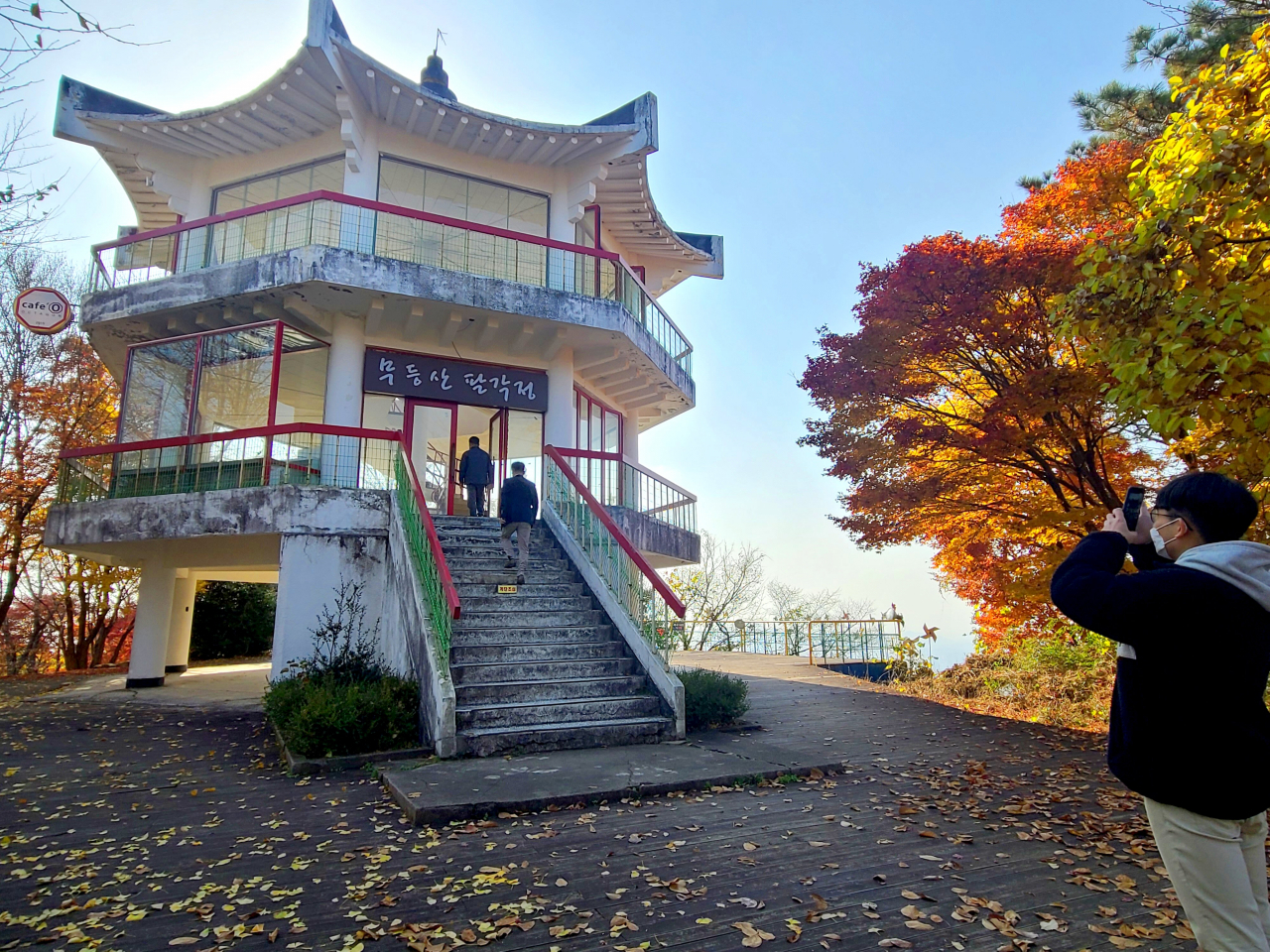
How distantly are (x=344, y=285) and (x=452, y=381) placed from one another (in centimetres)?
257

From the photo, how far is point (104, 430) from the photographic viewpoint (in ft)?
63.2

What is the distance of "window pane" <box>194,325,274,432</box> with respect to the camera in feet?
40.6

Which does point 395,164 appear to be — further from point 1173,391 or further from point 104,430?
point 1173,391

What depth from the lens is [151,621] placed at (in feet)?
43.1

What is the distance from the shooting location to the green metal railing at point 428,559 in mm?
7688

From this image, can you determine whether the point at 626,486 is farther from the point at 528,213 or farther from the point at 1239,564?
the point at 1239,564

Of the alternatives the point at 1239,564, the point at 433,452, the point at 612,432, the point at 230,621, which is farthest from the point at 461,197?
the point at 1239,564

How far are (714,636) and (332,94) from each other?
25.7 metres

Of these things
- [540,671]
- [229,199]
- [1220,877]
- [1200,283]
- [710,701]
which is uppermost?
[229,199]

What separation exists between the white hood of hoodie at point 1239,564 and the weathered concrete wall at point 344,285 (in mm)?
11426

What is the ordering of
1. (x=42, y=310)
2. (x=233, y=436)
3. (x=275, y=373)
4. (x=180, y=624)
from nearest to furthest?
(x=42, y=310)
(x=233, y=436)
(x=275, y=373)
(x=180, y=624)

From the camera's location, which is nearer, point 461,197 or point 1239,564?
point 1239,564

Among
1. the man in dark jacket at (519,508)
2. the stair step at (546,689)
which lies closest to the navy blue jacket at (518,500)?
the man in dark jacket at (519,508)

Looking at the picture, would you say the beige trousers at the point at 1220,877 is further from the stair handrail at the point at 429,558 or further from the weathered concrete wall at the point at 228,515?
the weathered concrete wall at the point at 228,515
